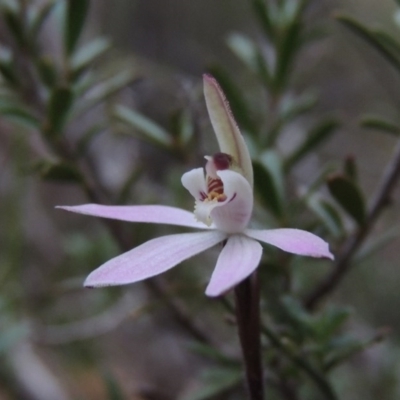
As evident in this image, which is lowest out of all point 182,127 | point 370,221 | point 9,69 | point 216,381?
point 216,381

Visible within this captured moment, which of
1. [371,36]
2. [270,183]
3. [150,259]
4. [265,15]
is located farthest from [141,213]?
[265,15]

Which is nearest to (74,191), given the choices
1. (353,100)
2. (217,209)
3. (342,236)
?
(353,100)

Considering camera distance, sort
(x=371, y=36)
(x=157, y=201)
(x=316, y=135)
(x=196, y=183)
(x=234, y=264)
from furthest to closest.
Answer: (x=157, y=201) → (x=316, y=135) → (x=371, y=36) → (x=196, y=183) → (x=234, y=264)

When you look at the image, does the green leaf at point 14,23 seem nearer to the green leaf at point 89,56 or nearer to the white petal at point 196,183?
the green leaf at point 89,56

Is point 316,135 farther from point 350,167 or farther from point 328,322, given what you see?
point 328,322

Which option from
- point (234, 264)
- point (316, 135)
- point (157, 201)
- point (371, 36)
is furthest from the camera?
point (157, 201)

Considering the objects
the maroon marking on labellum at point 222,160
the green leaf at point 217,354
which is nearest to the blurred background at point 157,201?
the green leaf at point 217,354
